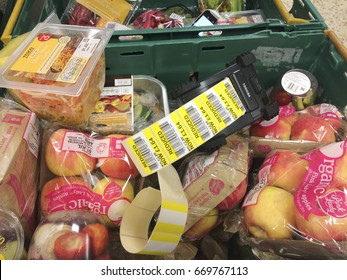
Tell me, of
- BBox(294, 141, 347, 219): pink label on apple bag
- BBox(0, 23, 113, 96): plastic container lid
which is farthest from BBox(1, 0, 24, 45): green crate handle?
BBox(294, 141, 347, 219): pink label on apple bag

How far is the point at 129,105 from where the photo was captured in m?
0.80

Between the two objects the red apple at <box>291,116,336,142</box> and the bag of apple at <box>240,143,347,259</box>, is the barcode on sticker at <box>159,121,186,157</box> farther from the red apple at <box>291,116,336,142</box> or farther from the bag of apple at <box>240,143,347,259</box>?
the red apple at <box>291,116,336,142</box>

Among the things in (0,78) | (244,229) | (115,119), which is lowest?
(244,229)

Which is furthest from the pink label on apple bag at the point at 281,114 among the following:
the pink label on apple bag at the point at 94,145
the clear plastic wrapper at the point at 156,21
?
the clear plastic wrapper at the point at 156,21

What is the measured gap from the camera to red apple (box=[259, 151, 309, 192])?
66cm

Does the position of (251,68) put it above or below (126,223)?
above

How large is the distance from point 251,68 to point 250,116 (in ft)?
0.33

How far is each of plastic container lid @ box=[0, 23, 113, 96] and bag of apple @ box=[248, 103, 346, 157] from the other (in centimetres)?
38

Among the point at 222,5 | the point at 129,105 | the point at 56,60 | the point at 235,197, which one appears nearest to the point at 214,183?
the point at 235,197

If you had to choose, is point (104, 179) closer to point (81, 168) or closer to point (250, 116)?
point (81, 168)

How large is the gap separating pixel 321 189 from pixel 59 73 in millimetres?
528

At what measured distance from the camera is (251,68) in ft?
2.41
